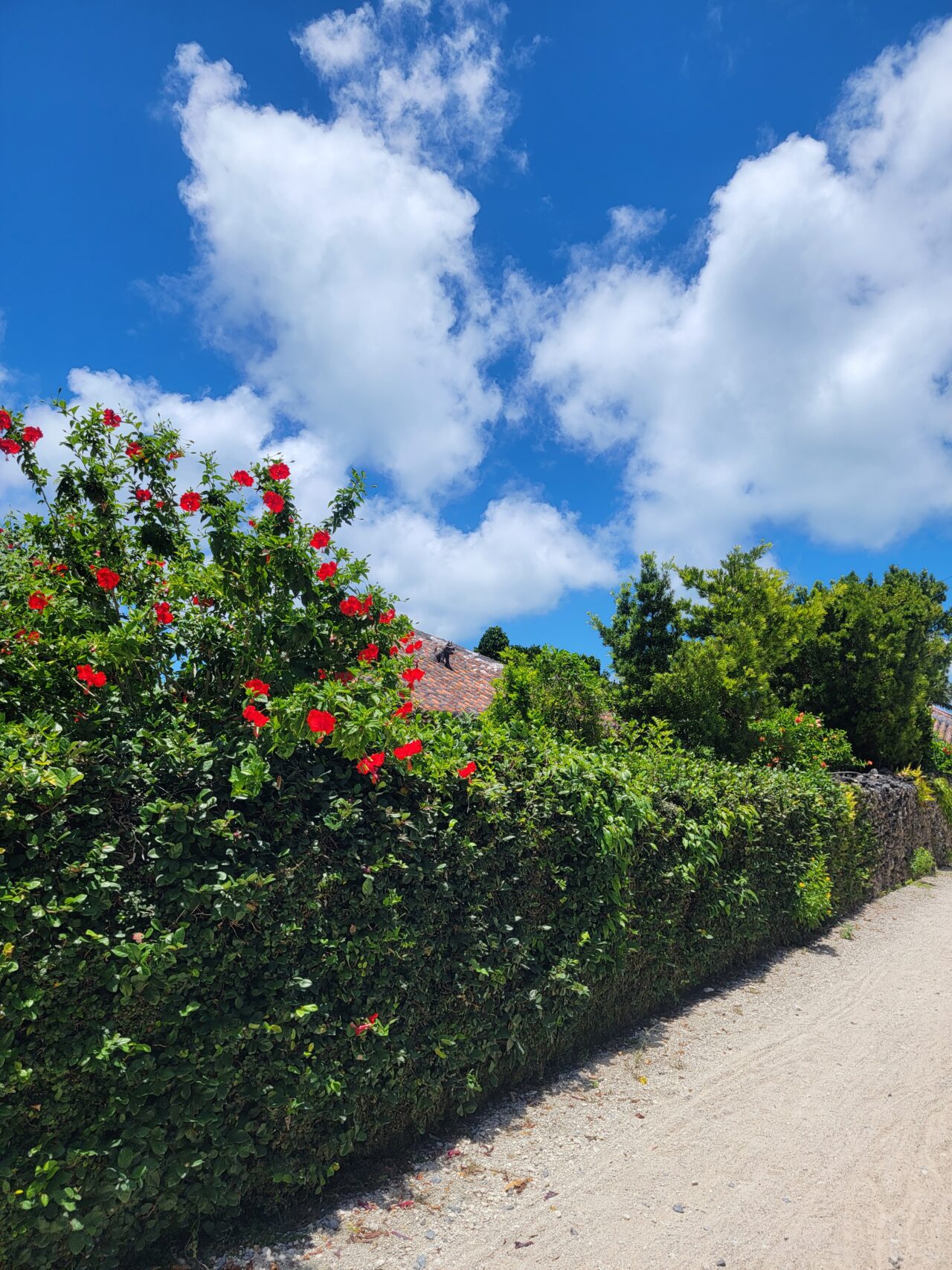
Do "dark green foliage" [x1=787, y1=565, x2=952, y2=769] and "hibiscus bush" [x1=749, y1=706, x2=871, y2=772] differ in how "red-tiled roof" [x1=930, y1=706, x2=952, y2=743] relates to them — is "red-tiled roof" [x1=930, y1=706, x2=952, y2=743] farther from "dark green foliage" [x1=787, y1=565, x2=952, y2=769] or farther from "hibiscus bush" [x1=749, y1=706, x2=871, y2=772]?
"hibiscus bush" [x1=749, y1=706, x2=871, y2=772]

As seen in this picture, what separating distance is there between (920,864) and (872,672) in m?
3.72

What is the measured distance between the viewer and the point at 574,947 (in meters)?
4.70

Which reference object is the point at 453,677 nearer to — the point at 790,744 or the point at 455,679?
the point at 455,679

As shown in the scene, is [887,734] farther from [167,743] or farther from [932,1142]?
[167,743]

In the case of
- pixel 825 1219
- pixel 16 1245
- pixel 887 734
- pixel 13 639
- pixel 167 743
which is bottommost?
pixel 825 1219

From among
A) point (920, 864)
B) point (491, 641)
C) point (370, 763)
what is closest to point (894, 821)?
point (920, 864)

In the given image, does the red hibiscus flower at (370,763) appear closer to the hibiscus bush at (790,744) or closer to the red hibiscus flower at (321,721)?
the red hibiscus flower at (321,721)

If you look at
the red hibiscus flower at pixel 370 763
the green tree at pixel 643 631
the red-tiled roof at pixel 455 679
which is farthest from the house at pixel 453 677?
the red hibiscus flower at pixel 370 763

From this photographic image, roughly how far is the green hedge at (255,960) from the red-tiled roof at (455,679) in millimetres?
9782

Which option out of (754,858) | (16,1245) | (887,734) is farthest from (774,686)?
(16,1245)

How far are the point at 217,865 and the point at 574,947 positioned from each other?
2622mm

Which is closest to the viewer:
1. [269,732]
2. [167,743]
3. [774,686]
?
[167,743]

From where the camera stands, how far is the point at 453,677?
18.3 metres

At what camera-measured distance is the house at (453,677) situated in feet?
51.9
